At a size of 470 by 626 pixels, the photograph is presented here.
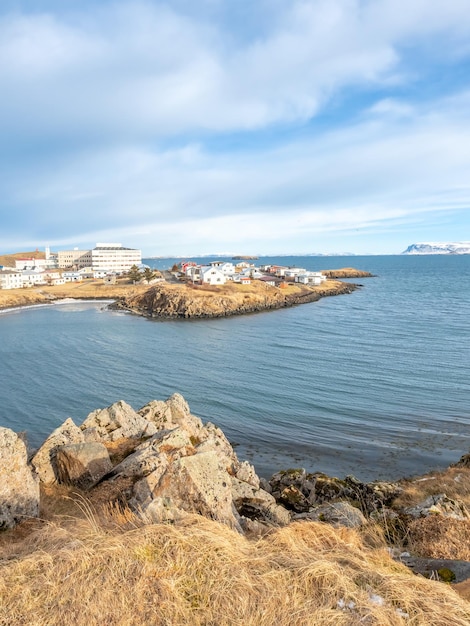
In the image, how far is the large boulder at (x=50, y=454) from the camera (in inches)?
512

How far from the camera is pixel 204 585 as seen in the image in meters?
5.69

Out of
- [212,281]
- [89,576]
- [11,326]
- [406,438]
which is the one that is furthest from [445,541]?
[212,281]

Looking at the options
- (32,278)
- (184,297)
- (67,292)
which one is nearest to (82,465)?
(184,297)

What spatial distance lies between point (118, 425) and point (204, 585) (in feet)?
41.0

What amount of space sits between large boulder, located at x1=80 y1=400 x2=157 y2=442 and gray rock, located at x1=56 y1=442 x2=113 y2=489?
10.5 ft

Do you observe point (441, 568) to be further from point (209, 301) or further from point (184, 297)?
point (184, 297)

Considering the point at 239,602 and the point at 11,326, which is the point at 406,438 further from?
the point at 11,326

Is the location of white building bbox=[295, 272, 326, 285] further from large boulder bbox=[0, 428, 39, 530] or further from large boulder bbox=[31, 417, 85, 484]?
large boulder bbox=[0, 428, 39, 530]

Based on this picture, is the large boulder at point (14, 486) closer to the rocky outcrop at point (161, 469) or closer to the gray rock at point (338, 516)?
the rocky outcrop at point (161, 469)

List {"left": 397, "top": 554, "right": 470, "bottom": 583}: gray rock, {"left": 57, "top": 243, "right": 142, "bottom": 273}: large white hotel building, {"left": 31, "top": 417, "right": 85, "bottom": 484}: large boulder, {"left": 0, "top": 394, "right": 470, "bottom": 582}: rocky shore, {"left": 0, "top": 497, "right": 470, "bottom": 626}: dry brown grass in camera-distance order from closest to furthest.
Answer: {"left": 0, "top": 497, "right": 470, "bottom": 626}: dry brown grass, {"left": 397, "top": 554, "right": 470, "bottom": 583}: gray rock, {"left": 0, "top": 394, "right": 470, "bottom": 582}: rocky shore, {"left": 31, "top": 417, "right": 85, "bottom": 484}: large boulder, {"left": 57, "top": 243, "right": 142, "bottom": 273}: large white hotel building

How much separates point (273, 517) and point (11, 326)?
74251 millimetres

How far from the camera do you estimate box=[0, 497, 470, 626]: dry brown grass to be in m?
5.18

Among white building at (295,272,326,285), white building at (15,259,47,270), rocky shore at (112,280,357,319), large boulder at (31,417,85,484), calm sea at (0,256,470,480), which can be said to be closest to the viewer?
large boulder at (31,417,85,484)

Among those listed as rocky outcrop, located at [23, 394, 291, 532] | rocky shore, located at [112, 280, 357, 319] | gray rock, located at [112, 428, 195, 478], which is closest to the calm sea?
rocky outcrop, located at [23, 394, 291, 532]
